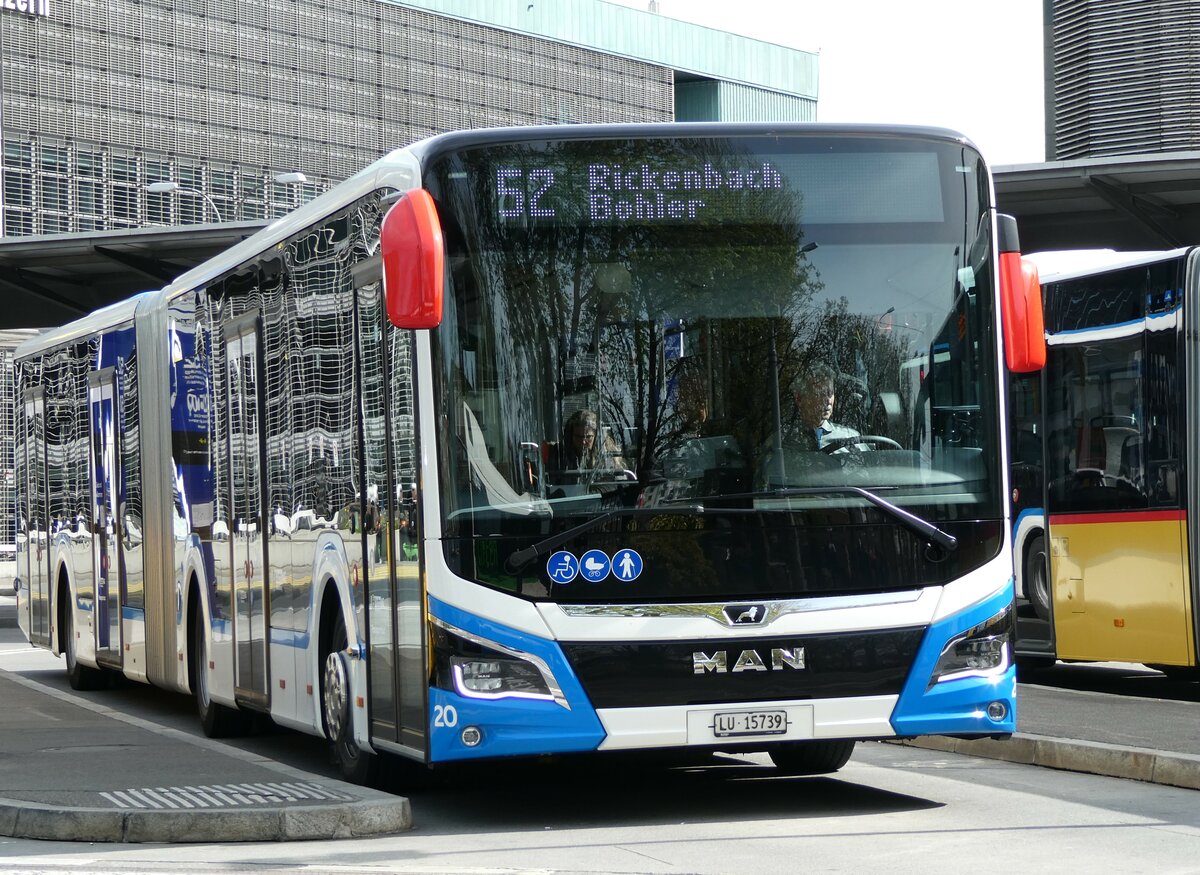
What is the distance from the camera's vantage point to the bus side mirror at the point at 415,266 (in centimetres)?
832

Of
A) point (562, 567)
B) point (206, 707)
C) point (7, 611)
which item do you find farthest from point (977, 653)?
point (7, 611)

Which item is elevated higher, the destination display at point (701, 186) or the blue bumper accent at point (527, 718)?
the destination display at point (701, 186)

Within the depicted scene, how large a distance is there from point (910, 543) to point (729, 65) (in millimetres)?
118435

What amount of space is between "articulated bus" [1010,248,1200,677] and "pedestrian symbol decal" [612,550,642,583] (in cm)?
693

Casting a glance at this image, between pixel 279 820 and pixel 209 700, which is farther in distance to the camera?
pixel 209 700

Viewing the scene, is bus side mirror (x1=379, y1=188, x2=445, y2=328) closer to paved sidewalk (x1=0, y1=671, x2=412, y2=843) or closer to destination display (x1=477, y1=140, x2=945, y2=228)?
destination display (x1=477, y1=140, x2=945, y2=228)

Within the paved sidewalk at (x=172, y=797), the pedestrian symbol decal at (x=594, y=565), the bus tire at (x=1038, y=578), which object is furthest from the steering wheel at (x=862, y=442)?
the bus tire at (x=1038, y=578)

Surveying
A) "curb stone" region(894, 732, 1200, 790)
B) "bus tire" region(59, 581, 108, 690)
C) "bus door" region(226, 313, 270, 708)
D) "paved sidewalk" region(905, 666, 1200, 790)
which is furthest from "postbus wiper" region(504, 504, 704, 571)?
"bus tire" region(59, 581, 108, 690)

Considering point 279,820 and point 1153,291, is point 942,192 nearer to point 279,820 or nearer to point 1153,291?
point 279,820

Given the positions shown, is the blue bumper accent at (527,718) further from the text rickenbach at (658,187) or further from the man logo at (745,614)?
the text rickenbach at (658,187)

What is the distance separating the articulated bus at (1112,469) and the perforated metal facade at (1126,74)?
17.7 m

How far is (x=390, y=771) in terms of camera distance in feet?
32.9

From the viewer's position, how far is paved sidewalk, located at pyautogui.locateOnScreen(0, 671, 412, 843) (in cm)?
866

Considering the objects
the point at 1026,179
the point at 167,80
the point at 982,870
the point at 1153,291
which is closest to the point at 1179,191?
the point at 1026,179
